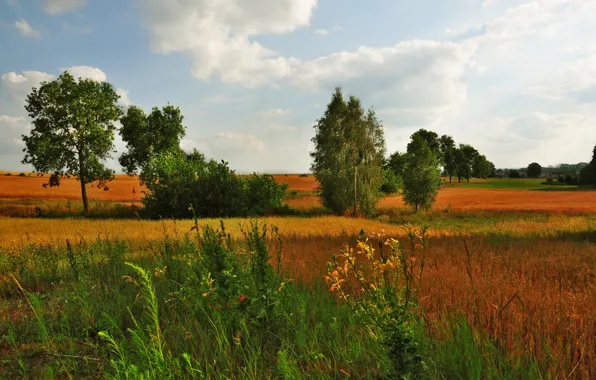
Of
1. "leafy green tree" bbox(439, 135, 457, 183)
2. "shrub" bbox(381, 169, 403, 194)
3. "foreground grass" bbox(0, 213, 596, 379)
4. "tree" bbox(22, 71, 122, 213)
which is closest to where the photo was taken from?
"foreground grass" bbox(0, 213, 596, 379)

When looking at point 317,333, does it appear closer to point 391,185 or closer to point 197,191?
point 197,191

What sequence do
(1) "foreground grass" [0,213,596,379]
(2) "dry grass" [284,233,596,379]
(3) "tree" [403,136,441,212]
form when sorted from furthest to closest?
(3) "tree" [403,136,441,212] < (2) "dry grass" [284,233,596,379] < (1) "foreground grass" [0,213,596,379]

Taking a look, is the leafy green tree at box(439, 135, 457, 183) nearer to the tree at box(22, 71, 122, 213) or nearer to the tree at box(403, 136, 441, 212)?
the tree at box(403, 136, 441, 212)

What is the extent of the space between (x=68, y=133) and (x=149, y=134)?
1491 centimetres

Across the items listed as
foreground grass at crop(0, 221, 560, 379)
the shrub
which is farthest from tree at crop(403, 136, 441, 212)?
foreground grass at crop(0, 221, 560, 379)

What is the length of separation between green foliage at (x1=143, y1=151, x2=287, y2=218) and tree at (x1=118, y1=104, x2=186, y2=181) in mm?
13784

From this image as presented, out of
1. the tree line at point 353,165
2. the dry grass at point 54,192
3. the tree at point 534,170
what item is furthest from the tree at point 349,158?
the tree at point 534,170

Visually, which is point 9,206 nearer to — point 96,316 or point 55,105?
point 55,105

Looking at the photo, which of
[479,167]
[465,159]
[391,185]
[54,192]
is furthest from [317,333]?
[479,167]

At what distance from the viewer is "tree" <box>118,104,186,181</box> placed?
4672cm

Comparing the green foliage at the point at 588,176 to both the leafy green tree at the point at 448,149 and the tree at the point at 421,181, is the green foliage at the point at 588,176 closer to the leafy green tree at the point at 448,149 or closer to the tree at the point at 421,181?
the leafy green tree at the point at 448,149

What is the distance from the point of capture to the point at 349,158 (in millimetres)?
36219

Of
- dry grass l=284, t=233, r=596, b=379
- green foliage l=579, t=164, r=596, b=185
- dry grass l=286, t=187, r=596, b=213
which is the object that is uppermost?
green foliage l=579, t=164, r=596, b=185

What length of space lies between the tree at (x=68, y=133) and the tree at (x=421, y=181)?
30.8 metres
